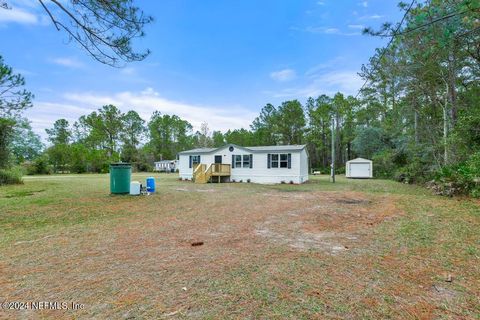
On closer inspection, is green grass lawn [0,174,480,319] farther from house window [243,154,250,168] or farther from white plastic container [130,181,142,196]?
house window [243,154,250,168]

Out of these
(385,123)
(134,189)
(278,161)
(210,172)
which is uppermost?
(385,123)

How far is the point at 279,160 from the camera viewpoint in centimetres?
1684

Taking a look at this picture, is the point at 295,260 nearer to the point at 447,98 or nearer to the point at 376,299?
the point at 376,299

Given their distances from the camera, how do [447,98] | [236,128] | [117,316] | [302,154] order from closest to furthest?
[117,316] < [447,98] < [302,154] < [236,128]

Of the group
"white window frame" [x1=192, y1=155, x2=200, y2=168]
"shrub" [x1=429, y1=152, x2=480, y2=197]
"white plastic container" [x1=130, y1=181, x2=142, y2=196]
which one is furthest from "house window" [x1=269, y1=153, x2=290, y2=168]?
"white plastic container" [x1=130, y1=181, x2=142, y2=196]

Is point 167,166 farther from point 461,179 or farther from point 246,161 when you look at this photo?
point 461,179

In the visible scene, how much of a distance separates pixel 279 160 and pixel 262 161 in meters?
1.23

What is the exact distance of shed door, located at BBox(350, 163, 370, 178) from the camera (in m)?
21.8

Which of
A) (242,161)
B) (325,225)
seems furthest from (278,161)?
(325,225)

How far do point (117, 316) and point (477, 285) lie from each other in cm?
337

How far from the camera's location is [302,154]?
16.9 m

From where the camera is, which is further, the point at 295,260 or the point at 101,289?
the point at 295,260

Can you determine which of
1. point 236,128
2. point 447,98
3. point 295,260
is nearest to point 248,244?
point 295,260

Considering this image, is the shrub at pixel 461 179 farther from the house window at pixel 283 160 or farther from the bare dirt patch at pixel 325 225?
the house window at pixel 283 160
